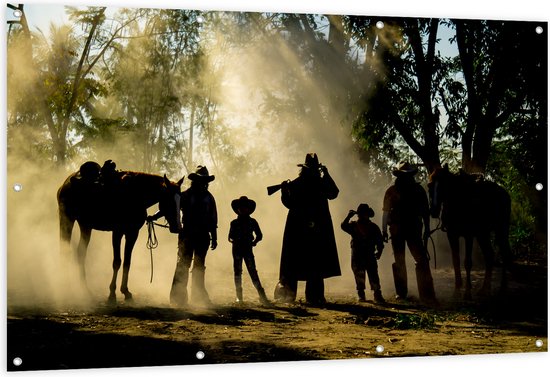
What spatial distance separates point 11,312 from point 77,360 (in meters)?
0.61

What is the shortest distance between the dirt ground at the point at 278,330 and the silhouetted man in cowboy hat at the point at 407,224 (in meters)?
0.13

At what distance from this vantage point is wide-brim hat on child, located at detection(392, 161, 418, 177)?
715 centimetres

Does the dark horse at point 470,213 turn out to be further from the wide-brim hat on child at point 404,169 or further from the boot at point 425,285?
the boot at point 425,285

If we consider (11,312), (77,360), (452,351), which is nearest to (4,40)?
(11,312)

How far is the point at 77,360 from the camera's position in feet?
20.0

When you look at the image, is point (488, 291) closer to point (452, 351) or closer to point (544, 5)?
point (452, 351)

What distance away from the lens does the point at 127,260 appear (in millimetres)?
6621

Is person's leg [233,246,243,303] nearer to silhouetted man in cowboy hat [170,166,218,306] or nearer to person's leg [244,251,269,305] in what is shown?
person's leg [244,251,269,305]

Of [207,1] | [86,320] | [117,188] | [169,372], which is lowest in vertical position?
A: [169,372]

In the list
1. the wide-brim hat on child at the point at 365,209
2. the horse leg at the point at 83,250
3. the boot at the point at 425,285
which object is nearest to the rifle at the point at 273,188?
the wide-brim hat on child at the point at 365,209

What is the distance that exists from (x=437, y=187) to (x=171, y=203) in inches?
93.0

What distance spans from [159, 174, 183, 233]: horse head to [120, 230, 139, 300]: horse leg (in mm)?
329

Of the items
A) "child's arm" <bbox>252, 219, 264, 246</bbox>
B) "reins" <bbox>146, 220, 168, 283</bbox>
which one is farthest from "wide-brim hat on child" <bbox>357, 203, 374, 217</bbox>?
"reins" <bbox>146, 220, 168, 283</bbox>

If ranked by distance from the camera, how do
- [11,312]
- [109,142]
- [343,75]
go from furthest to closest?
[343,75] → [109,142] → [11,312]
